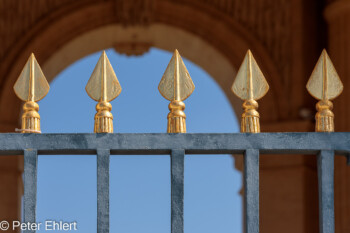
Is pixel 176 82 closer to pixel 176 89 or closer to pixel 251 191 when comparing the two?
pixel 176 89

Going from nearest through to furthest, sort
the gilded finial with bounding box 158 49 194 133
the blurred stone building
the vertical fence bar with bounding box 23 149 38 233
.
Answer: the vertical fence bar with bounding box 23 149 38 233
the gilded finial with bounding box 158 49 194 133
the blurred stone building

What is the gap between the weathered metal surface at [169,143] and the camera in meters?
2.94

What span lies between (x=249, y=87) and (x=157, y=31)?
6896 millimetres

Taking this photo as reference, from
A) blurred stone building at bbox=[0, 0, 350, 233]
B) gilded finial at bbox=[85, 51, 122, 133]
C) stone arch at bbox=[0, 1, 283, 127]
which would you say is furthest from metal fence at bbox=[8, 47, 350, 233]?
stone arch at bbox=[0, 1, 283, 127]

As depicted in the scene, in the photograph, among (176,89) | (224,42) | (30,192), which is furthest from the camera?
(224,42)

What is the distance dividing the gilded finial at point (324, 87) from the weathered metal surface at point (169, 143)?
0.20ft

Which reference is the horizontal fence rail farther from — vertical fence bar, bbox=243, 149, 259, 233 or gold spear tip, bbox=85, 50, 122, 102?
gold spear tip, bbox=85, 50, 122, 102

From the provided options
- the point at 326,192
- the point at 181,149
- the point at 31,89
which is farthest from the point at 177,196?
the point at 31,89

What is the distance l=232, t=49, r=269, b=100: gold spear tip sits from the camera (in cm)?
301

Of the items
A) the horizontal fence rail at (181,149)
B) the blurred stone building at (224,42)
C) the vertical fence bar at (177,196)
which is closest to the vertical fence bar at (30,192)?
the horizontal fence rail at (181,149)

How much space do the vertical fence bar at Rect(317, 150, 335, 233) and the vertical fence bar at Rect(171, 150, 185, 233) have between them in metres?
0.40

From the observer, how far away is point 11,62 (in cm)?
938

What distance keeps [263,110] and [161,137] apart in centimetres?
641

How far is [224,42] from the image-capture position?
9562 millimetres
